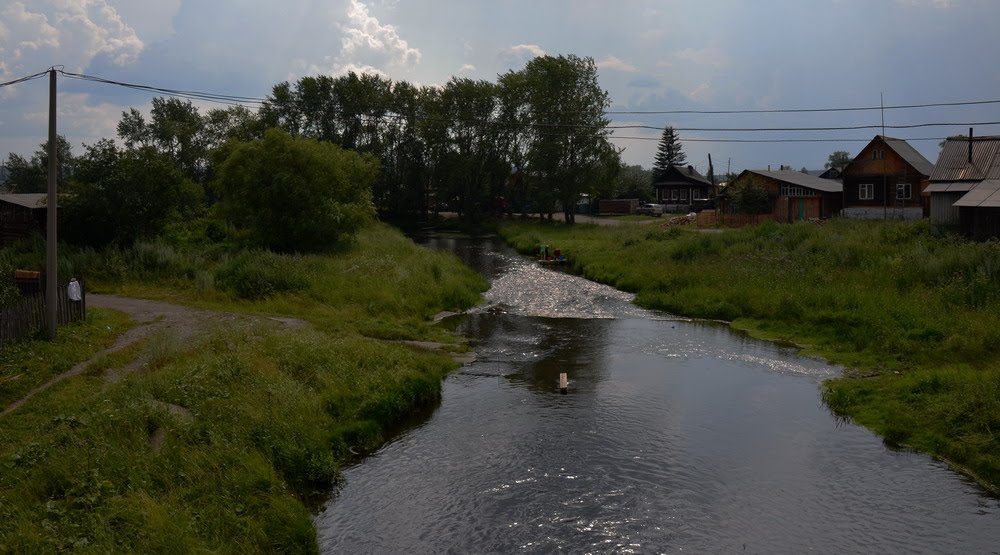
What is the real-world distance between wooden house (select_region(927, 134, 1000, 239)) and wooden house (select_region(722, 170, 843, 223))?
20.3m

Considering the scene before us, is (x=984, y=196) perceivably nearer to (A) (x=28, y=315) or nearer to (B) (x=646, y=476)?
(B) (x=646, y=476)

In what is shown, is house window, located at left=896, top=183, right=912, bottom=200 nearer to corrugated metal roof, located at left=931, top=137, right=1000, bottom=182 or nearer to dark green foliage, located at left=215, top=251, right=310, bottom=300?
corrugated metal roof, located at left=931, top=137, right=1000, bottom=182

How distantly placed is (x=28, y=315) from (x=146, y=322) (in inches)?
186

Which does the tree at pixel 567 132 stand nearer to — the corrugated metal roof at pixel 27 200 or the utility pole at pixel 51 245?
the corrugated metal roof at pixel 27 200

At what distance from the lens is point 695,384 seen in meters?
22.7

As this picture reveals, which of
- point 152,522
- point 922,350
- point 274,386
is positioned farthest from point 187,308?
point 922,350

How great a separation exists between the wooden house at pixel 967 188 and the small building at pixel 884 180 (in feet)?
46.8

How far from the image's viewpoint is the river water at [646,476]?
520 inches

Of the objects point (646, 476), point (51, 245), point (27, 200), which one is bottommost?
point (646, 476)

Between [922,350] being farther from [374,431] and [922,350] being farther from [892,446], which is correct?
[374,431]

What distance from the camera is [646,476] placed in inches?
611

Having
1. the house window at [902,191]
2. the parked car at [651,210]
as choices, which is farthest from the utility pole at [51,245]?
the parked car at [651,210]

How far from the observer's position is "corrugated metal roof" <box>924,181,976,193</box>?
135ft

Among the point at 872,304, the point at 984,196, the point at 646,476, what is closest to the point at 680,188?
the point at 984,196
